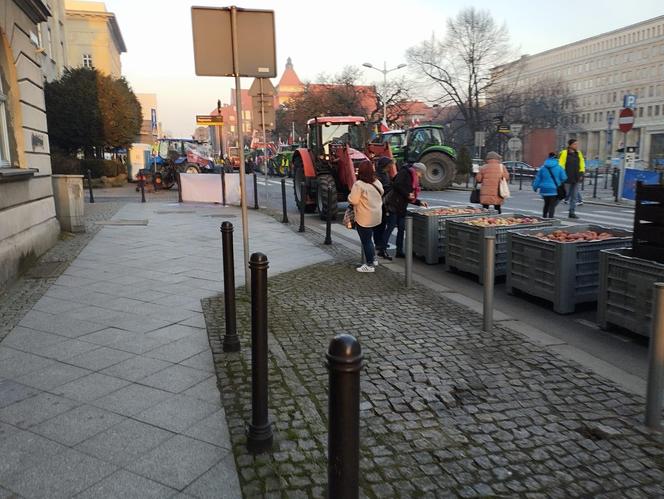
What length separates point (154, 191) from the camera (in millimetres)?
25344

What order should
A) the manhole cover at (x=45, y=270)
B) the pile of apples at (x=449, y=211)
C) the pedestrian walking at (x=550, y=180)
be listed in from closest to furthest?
the manhole cover at (x=45, y=270)
the pile of apples at (x=449, y=211)
the pedestrian walking at (x=550, y=180)

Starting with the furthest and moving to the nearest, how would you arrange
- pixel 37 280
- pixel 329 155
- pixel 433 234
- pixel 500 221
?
pixel 329 155, pixel 433 234, pixel 500 221, pixel 37 280

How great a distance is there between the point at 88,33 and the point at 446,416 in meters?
65.5

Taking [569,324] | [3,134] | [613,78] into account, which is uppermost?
[613,78]

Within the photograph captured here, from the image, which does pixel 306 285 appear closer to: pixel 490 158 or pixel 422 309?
pixel 422 309

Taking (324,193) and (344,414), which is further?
(324,193)

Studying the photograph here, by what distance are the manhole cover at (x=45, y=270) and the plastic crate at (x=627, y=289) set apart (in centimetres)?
693

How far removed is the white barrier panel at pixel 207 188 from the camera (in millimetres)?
19000

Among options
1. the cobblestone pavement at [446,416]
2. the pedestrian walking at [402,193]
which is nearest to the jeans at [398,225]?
the pedestrian walking at [402,193]

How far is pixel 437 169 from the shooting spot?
995 inches

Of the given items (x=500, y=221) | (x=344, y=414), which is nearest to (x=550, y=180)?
(x=500, y=221)

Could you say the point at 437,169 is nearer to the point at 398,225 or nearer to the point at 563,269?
the point at 398,225

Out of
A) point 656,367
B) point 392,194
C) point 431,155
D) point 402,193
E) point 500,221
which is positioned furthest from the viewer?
point 431,155

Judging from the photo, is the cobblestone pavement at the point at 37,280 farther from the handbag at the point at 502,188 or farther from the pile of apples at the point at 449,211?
the handbag at the point at 502,188
